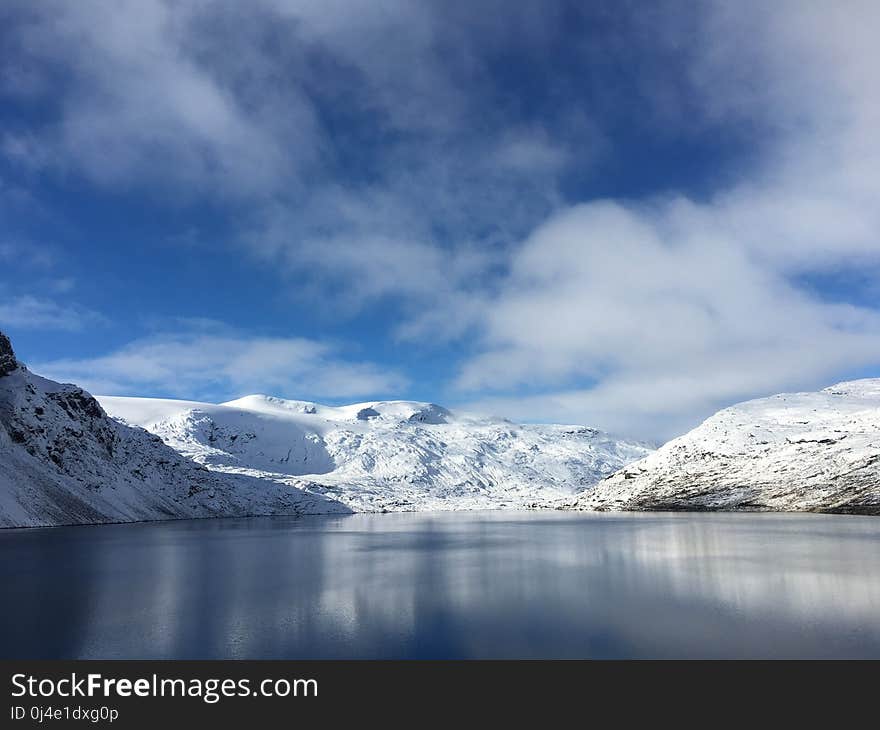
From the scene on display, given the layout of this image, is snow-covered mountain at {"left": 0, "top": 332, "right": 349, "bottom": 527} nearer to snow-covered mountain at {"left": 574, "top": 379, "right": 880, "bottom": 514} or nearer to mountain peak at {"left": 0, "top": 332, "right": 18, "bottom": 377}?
mountain peak at {"left": 0, "top": 332, "right": 18, "bottom": 377}

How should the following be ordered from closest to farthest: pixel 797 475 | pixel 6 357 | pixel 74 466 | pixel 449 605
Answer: pixel 449 605
pixel 74 466
pixel 6 357
pixel 797 475

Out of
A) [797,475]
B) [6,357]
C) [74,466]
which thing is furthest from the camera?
[797,475]

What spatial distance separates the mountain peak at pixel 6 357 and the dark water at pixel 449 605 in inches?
4458

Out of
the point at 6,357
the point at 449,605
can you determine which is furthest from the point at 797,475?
the point at 6,357

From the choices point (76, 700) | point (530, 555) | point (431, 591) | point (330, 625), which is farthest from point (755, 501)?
point (76, 700)

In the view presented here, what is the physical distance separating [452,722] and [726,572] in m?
32.7

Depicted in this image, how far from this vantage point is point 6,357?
145m

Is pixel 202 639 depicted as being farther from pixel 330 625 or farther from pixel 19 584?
pixel 19 584

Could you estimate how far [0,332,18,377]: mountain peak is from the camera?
143 meters

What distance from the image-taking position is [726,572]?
40531 mm

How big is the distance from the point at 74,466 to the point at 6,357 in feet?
110

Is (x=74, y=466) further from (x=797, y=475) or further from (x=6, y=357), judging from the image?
(x=797, y=475)

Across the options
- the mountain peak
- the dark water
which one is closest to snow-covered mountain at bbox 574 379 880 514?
the dark water

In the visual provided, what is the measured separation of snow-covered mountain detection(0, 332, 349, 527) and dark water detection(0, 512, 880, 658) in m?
73.5
